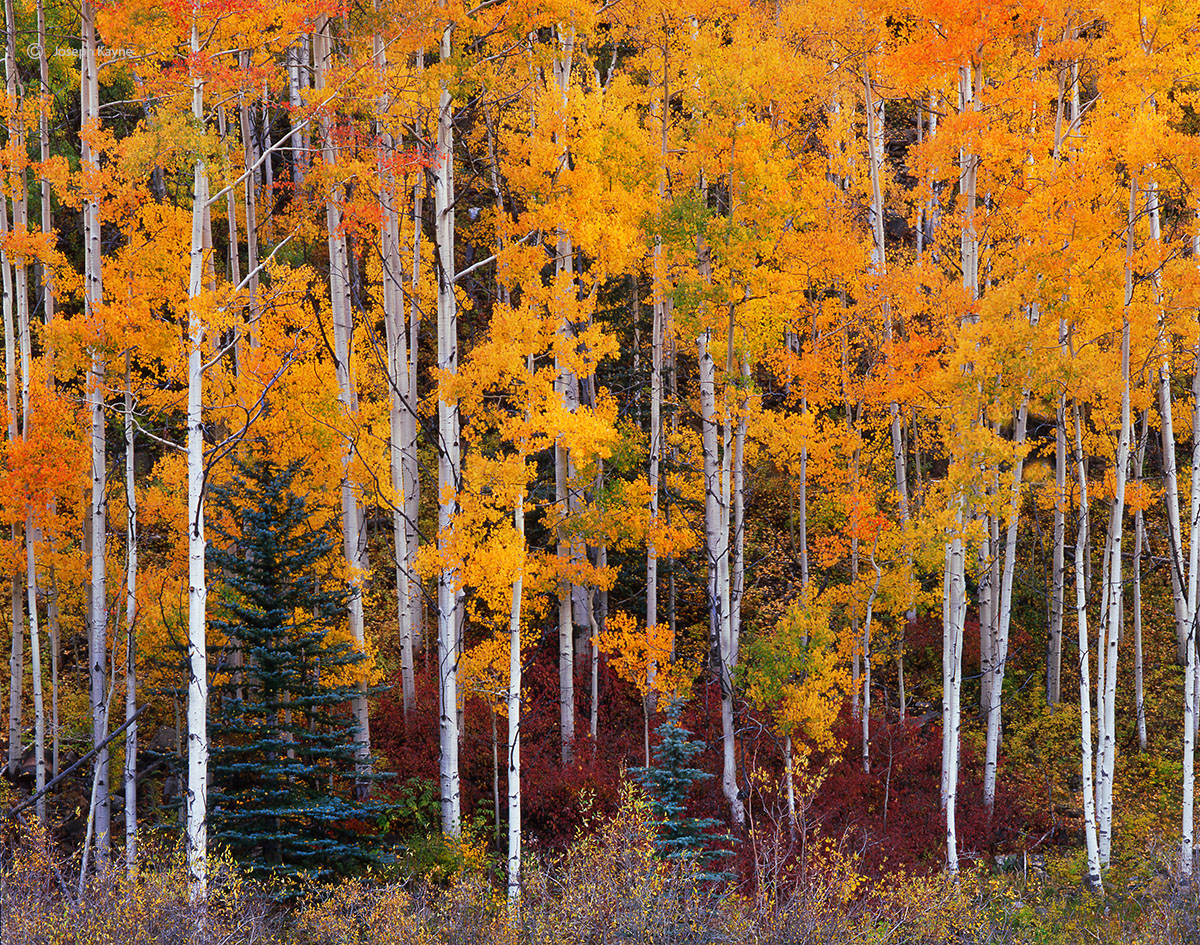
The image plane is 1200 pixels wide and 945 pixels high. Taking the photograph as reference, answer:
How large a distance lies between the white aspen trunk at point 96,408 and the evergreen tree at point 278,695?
1328 mm

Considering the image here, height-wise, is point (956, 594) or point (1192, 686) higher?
point (956, 594)

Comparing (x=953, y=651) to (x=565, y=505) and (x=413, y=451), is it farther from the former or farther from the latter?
(x=413, y=451)

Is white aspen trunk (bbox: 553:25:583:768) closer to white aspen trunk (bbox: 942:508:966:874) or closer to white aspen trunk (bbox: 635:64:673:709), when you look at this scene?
white aspen trunk (bbox: 635:64:673:709)

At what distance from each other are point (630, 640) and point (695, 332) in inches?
193

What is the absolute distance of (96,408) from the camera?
1154 cm

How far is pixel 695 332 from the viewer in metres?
13.7

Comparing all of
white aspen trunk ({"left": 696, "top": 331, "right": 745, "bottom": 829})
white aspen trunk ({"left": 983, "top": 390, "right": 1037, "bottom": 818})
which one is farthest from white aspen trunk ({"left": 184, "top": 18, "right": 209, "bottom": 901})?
white aspen trunk ({"left": 983, "top": 390, "right": 1037, "bottom": 818})

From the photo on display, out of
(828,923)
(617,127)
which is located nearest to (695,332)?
(617,127)

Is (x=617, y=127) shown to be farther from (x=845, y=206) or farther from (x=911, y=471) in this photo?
(x=911, y=471)

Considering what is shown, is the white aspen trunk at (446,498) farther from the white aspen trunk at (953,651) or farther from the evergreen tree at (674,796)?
the white aspen trunk at (953,651)

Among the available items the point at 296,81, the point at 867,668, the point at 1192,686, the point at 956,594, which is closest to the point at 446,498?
the point at 956,594

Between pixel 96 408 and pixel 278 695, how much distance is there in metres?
4.38

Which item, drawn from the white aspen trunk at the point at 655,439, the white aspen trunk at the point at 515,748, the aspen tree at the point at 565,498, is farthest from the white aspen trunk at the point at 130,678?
the white aspen trunk at the point at 655,439

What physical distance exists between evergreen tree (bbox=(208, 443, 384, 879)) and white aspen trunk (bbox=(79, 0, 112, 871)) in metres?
1.33
